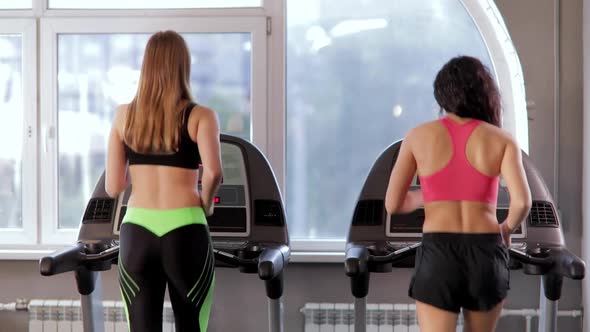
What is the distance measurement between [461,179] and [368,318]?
193cm

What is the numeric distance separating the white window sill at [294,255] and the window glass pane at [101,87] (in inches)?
10.1

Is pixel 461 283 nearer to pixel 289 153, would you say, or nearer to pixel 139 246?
pixel 139 246

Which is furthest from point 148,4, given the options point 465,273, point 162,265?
point 465,273

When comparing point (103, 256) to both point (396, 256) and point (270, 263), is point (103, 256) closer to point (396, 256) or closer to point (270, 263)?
point (270, 263)

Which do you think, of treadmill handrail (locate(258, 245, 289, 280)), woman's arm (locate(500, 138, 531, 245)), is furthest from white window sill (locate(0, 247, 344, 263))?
woman's arm (locate(500, 138, 531, 245))

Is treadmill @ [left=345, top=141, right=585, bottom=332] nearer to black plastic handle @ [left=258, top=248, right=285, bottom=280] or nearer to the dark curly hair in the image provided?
black plastic handle @ [left=258, top=248, right=285, bottom=280]

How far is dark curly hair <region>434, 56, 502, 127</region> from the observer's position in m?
2.46

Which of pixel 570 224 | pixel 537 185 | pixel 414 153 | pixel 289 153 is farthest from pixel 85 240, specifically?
pixel 570 224

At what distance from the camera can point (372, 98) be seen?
444 cm

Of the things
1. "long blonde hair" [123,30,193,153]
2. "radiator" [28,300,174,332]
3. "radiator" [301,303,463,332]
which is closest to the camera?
"long blonde hair" [123,30,193,153]

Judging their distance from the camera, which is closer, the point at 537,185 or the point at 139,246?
the point at 139,246

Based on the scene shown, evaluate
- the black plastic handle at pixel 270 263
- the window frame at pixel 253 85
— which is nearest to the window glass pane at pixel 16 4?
the window frame at pixel 253 85

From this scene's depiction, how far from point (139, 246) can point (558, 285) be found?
1.67 meters

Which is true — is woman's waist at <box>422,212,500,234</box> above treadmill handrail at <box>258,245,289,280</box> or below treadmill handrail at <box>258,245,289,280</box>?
above
